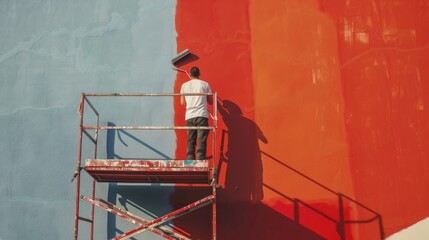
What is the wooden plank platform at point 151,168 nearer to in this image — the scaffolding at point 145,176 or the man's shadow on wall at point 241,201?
the scaffolding at point 145,176

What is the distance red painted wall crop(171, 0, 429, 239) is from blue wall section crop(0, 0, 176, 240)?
374 mm

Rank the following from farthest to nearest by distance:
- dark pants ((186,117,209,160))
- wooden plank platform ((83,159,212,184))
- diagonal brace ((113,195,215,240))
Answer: dark pants ((186,117,209,160)), diagonal brace ((113,195,215,240)), wooden plank platform ((83,159,212,184))

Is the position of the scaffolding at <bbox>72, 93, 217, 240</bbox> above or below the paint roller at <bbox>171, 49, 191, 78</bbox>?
below

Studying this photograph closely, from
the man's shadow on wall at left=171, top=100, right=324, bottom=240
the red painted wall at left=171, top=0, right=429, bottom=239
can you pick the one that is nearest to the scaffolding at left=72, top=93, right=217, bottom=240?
the man's shadow on wall at left=171, top=100, right=324, bottom=240

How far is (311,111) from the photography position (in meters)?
8.23

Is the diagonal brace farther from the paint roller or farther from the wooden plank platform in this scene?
the paint roller

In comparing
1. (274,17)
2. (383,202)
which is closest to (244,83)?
(274,17)

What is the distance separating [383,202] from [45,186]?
174 inches

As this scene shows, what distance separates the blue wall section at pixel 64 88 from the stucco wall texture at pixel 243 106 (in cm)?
2

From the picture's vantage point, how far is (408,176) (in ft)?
26.1

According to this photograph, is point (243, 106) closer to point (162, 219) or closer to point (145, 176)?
point (145, 176)

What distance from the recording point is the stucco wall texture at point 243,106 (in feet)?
25.8

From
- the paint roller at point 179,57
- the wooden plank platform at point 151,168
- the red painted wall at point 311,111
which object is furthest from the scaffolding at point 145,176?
the paint roller at point 179,57

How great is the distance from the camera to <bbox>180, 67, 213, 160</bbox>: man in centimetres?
759
